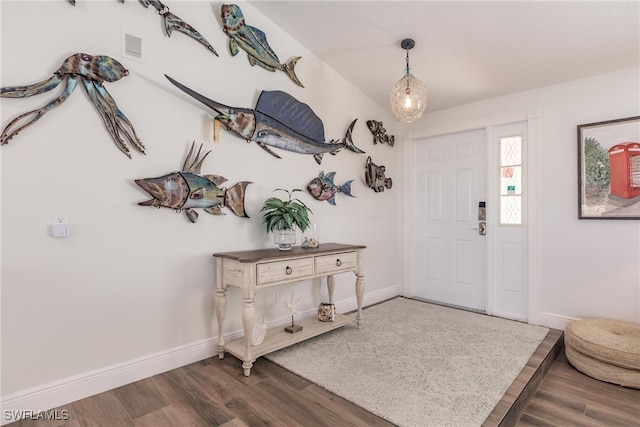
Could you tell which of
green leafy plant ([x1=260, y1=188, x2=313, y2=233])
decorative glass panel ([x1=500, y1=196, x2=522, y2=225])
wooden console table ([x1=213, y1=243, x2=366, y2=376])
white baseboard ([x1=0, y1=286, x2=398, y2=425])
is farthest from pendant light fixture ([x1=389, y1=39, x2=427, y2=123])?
white baseboard ([x1=0, y1=286, x2=398, y2=425])

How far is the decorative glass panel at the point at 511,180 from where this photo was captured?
346 centimetres

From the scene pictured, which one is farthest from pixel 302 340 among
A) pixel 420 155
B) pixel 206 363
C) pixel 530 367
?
pixel 420 155

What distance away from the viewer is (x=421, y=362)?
2.43 m

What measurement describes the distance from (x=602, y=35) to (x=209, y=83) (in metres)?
2.95

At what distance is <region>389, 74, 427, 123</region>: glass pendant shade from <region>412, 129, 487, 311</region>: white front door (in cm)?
140

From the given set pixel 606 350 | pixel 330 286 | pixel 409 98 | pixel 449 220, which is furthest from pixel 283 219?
pixel 606 350

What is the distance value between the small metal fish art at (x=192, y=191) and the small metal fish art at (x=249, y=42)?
3.10 feet

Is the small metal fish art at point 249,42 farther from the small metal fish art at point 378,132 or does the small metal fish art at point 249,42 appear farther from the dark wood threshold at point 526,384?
the dark wood threshold at point 526,384

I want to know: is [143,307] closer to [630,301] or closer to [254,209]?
[254,209]

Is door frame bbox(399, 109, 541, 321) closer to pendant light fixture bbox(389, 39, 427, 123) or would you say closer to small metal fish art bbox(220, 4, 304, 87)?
pendant light fixture bbox(389, 39, 427, 123)

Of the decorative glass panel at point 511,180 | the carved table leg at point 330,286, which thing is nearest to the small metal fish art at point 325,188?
the carved table leg at point 330,286

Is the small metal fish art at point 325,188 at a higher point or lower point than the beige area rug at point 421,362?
higher

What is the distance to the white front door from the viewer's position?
3.75m

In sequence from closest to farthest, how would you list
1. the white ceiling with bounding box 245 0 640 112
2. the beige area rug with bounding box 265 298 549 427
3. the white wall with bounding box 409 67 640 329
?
the beige area rug with bounding box 265 298 549 427
the white ceiling with bounding box 245 0 640 112
the white wall with bounding box 409 67 640 329
